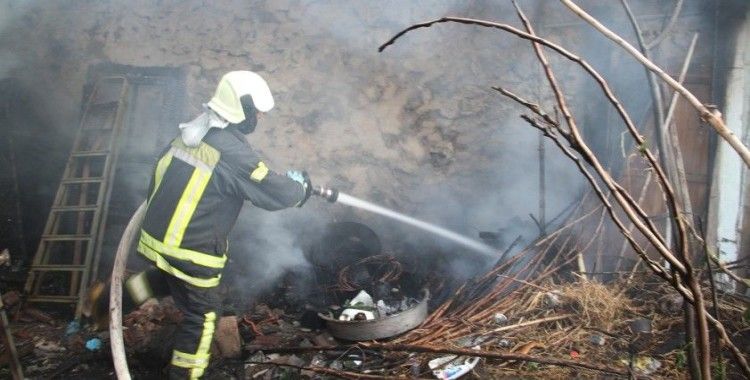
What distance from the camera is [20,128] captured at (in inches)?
259

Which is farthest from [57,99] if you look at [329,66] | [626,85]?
[626,85]

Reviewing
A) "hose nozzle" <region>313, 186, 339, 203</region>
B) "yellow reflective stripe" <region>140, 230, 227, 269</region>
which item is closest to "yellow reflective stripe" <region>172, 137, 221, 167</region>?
"yellow reflective stripe" <region>140, 230, 227, 269</region>

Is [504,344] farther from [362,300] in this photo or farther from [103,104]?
[103,104]

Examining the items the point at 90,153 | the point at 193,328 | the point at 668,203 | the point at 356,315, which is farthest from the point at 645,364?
the point at 90,153

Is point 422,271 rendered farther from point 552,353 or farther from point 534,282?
point 552,353

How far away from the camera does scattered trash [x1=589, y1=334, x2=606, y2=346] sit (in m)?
3.95

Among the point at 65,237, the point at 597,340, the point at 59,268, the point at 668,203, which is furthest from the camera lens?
the point at 65,237

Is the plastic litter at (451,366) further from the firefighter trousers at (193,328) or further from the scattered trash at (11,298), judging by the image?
the scattered trash at (11,298)

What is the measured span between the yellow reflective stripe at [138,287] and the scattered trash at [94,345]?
0.92m

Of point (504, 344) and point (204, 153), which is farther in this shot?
point (504, 344)

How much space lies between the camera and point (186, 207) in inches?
143

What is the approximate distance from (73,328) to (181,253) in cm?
236

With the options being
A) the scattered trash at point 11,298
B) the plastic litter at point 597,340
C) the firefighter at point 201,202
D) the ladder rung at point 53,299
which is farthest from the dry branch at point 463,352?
the scattered trash at point 11,298

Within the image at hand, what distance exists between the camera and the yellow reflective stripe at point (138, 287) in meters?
4.15
